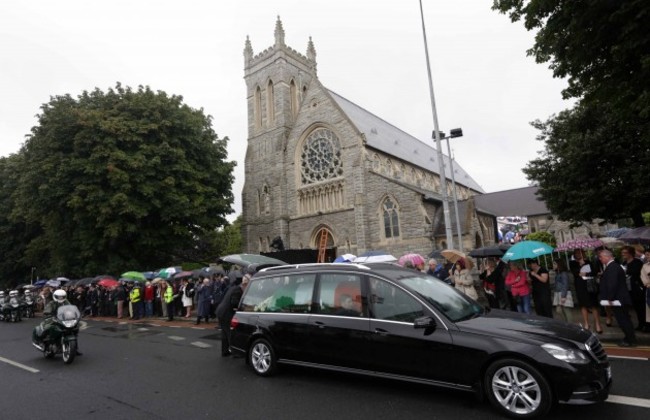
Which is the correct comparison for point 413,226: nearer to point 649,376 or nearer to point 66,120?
point 649,376

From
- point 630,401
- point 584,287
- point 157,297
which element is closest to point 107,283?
point 157,297

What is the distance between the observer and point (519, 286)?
8961 mm

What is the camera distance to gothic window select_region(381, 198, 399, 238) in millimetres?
26202

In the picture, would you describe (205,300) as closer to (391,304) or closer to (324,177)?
(391,304)

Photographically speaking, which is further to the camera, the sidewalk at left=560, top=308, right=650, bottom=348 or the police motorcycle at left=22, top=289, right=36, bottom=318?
the police motorcycle at left=22, top=289, right=36, bottom=318

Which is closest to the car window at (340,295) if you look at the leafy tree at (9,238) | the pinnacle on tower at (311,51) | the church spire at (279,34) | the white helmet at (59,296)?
the white helmet at (59,296)

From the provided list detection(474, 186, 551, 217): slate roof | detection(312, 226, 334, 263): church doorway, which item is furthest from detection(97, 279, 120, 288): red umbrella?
detection(474, 186, 551, 217): slate roof

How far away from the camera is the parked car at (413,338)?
4148mm

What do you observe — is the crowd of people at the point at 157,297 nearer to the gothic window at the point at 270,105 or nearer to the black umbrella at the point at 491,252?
the black umbrella at the point at 491,252

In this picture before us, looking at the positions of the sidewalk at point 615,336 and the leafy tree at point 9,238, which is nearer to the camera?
the sidewalk at point 615,336

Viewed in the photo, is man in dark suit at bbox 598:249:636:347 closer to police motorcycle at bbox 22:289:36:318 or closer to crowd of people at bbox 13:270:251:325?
crowd of people at bbox 13:270:251:325

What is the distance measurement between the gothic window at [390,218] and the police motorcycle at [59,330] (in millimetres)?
20018

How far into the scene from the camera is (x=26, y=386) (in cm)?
662

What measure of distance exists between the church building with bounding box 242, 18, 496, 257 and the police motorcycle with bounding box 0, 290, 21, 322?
648 inches
